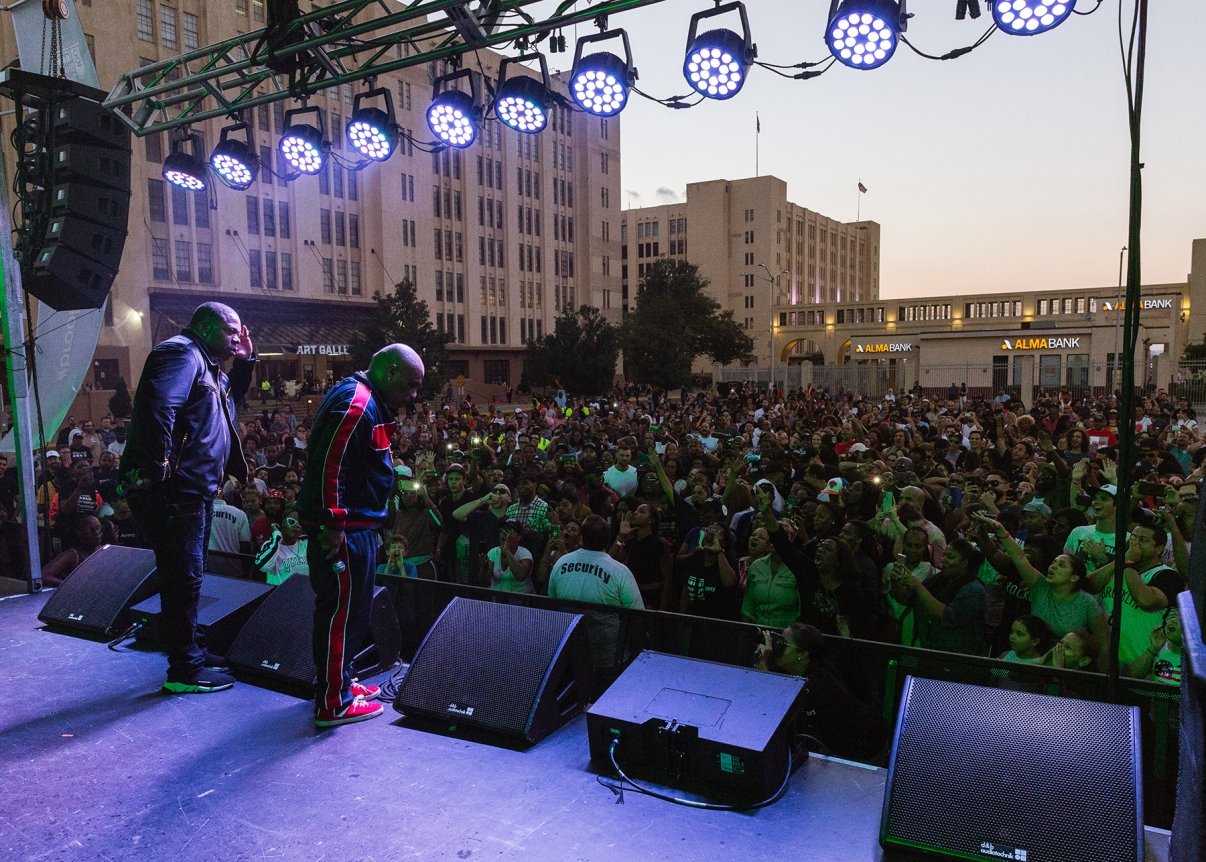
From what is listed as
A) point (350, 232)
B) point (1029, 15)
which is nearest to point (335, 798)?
point (1029, 15)

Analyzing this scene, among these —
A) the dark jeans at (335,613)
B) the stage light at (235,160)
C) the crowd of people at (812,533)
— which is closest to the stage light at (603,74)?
the crowd of people at (812,533)

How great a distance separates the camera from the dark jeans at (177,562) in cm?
372

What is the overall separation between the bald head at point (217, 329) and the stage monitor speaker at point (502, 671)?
1.66 metres

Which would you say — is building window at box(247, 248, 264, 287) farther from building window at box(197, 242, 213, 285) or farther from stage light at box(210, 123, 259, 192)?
stage light at box(210, 123, 259, 192)

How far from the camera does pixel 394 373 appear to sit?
11.4 feet

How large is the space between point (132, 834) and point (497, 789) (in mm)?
1152

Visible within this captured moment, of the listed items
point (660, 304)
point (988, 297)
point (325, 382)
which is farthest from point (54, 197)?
point (988, 297)

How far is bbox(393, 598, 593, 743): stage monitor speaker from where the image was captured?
3.24 m

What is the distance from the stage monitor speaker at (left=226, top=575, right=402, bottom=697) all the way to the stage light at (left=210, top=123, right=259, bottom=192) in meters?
4.85

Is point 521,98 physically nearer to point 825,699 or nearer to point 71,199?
point 71,199

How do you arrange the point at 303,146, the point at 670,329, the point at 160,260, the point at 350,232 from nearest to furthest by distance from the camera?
the point at 303,146
the point at 160,260
the point at 350,232
the point at 670,329

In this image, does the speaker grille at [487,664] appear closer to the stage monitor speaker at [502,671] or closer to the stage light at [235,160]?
the stage monitor speaker at [502,671]

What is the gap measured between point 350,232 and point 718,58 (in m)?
40.3

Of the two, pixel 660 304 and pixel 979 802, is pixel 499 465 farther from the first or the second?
pixel 660 304
